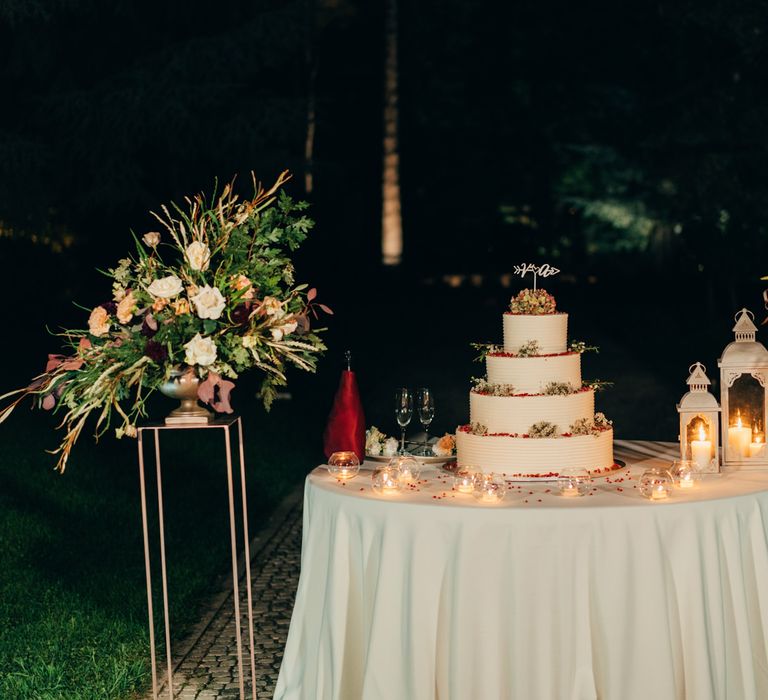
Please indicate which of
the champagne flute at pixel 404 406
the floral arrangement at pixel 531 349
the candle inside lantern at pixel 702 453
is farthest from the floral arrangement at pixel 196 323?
the candle inside lantern at pixel 702 453

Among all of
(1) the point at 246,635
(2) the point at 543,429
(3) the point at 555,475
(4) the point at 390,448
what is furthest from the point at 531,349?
(1) the point at 246,635

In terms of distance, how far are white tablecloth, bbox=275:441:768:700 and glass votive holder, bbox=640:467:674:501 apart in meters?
0.04

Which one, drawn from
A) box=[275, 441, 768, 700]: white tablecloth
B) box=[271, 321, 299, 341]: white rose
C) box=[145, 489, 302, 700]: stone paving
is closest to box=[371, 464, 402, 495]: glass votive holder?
box=[275, 441, 768, 700]: white tablecloth

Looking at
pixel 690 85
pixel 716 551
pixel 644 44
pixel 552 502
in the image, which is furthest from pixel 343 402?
pixel 644 44

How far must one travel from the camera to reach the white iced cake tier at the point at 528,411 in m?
5.03

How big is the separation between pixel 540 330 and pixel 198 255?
1.37 meters

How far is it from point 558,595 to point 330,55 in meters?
Answer: 24.1

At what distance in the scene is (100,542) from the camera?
9117 mm

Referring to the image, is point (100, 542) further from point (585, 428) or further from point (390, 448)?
point (585, 428)

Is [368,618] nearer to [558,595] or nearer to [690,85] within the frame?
[558,595]

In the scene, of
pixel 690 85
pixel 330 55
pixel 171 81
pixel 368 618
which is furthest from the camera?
pixel 330 55

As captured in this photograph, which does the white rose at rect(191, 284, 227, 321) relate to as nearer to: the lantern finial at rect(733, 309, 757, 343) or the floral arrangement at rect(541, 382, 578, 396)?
the floral arrangement at rect(541, 382, 578, 396)

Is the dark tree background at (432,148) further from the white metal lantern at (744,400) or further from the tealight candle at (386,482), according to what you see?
the tealight candle at (386,482)

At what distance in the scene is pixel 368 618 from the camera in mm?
4859
